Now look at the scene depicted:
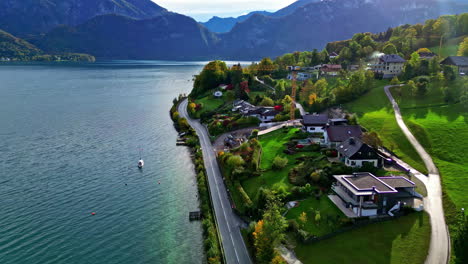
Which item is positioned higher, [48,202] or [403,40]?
[403,40]

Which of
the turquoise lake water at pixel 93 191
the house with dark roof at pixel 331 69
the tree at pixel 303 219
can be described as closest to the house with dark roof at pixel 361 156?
the tree at pixel 303 219

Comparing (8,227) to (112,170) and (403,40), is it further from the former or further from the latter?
(403,40)

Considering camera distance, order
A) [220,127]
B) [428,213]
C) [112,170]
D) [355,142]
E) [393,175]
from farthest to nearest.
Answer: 1. [220,127]
2. [112,170]
3. [355,142]
4. [393,175]
5. [428,213]

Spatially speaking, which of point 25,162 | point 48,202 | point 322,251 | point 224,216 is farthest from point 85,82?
point 322,251

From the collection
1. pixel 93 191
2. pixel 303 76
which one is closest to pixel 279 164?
pixel 93 191

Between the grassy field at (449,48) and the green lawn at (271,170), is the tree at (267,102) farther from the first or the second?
the grassy field at (449,48)

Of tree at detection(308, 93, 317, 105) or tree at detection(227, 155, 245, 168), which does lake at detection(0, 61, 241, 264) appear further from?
tree at detection(308, 93, 317, 105)

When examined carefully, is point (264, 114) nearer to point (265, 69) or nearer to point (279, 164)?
point (279, 164)
